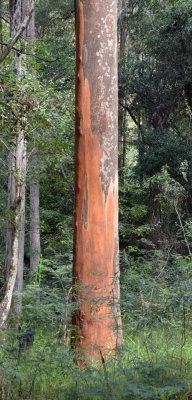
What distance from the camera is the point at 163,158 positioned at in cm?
1404

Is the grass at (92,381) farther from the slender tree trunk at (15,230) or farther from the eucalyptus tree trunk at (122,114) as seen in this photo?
the eucalyptus tree trunk at (122,114)

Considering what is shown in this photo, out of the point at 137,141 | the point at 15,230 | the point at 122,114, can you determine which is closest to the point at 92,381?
the point at 15,230

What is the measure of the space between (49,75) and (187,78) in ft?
18.0

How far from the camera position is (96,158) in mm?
4426

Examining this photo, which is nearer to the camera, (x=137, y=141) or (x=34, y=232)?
(x=34, y=232)

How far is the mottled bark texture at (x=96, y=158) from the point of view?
4.29 meters

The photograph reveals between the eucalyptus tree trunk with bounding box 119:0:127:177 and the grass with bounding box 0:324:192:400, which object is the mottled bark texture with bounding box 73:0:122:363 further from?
the eucalyptus tree trunk with bounding box 119:0:127:177

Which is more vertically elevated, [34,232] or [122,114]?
[122,114]

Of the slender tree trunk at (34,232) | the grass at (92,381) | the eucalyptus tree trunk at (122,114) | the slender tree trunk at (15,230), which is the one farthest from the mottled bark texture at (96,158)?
the eucalyptus tree trunk at (122,114)

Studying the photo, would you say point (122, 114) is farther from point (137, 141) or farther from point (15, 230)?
point (15, 230)

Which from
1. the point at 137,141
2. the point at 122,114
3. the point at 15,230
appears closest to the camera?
the point at 15,230

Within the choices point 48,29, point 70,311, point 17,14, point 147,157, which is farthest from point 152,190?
point 70,311

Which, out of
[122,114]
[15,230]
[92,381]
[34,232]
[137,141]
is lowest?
[92,381]

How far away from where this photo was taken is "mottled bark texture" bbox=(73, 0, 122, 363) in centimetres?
429
